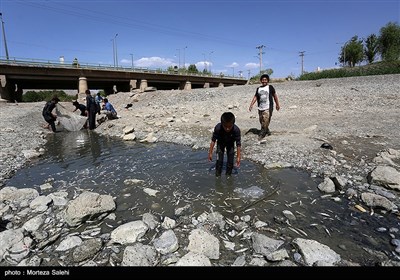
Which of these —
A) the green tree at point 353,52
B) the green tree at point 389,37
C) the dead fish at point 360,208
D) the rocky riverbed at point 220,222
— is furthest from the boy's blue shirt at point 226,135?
the green tree at point 353,52

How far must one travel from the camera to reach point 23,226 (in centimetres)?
379

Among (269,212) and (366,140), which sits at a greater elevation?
(366,140)

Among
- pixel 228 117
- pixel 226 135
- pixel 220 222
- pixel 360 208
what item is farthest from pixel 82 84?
pixel 360 208

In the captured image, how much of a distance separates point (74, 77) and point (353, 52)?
2738 inches

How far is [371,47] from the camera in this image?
61969 mm

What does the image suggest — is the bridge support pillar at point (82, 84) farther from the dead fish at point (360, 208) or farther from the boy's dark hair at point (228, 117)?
the dead fish at point (360, 208)

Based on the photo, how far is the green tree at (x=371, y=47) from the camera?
200 feet

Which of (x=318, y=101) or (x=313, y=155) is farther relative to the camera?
(x=318, y=101)

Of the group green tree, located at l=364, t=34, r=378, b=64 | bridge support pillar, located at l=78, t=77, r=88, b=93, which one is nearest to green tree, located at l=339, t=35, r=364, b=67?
green tree, located at l=364, t=34, r=378, b=64

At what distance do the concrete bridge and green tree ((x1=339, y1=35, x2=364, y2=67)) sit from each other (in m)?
43.2

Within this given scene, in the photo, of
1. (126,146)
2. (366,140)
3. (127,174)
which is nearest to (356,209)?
(366,140)

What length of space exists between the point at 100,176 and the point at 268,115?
596cm

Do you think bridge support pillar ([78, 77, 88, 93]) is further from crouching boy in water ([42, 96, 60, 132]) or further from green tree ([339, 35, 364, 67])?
green tree ([339, 35, 364, 67])
